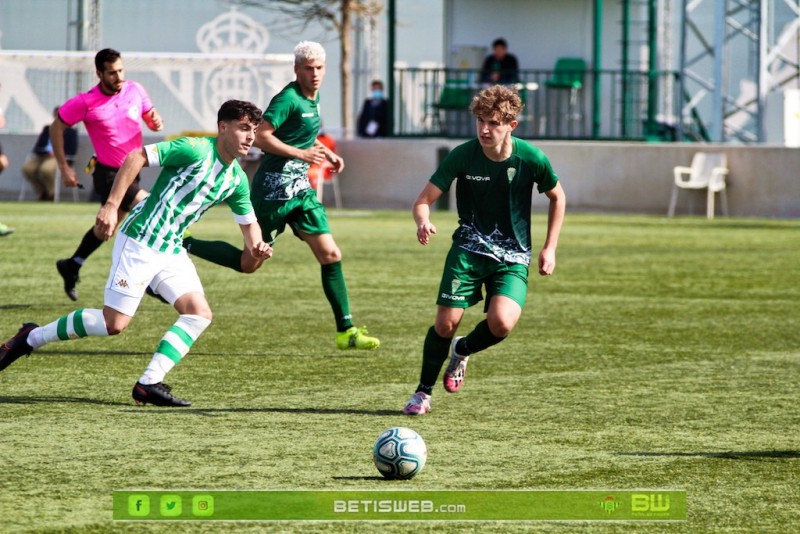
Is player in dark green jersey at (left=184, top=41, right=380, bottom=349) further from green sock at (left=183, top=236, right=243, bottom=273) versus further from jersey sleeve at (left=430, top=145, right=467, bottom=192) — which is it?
jersey sleeve at (left=430, top=145, right=467, bottom=192)

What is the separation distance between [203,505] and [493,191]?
2702 millimetres

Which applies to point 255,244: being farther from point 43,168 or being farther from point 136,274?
point 43,168

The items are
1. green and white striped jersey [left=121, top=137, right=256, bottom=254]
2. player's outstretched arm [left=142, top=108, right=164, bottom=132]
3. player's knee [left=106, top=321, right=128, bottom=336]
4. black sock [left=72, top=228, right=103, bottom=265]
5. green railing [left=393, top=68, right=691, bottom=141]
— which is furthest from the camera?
green railing [left=393, top=68, right=691, bottom=141]

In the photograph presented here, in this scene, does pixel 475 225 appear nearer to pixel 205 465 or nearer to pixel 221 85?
pixel 205 465

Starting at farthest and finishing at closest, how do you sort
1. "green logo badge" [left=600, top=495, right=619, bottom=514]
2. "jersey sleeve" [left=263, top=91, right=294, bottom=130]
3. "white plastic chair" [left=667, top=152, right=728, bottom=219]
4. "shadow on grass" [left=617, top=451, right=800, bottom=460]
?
"white plastic chair" [left=667, top=152, right=728, bottom=219] < "jersey sleeve" [left=263, top=91, right=294, bottom=130] < "shadow on grass" [left=617, top=451, right=800, bottom=460] < "green logo badge" [left=600, top=495, right=619, bottom=514]

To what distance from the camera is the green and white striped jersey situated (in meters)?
7.20

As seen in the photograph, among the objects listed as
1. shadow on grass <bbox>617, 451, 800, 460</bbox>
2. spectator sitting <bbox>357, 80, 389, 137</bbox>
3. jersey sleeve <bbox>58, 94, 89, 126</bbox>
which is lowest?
shadow on grass <bbox>617, 451, 800, 460</bbox>

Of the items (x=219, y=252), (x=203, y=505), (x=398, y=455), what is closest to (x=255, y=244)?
(x=219, y=252)

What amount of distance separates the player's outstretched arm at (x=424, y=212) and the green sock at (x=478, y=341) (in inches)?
21.8

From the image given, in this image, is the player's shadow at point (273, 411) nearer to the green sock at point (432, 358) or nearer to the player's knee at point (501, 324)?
the green sock at point (432, 358)

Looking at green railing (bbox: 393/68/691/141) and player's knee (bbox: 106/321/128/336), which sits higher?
green railing (bbox: 393/68/691/141)

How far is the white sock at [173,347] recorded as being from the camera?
734 cm

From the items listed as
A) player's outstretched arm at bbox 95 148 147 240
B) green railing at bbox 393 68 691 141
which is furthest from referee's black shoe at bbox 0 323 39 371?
green railing at bbox 393 68 691 141

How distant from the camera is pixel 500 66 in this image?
26906 mm
